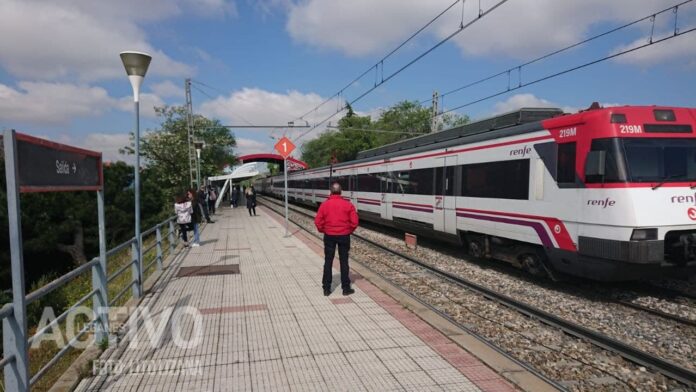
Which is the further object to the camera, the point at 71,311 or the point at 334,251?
the point at 334,251

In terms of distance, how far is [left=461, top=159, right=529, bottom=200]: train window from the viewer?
28.3 feet

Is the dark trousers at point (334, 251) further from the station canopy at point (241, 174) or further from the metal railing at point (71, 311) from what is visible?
the station canopy at point (241, 174)

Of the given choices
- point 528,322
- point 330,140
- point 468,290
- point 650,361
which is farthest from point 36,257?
point 330,140

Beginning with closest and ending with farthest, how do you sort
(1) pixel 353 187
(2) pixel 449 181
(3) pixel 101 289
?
(3) pixel 101 289
(2) pixel 449 181
(1) pixel 353 187

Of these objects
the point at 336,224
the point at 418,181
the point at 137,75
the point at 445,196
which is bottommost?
the point at 336,224

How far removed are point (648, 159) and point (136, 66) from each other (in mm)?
7655

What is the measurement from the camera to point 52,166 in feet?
12.4

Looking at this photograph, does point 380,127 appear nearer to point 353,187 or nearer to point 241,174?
point 241,174

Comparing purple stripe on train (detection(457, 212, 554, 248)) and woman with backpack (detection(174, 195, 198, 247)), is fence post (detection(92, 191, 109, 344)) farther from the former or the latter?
woman with backpack (detection(174, 195, 198, 247))

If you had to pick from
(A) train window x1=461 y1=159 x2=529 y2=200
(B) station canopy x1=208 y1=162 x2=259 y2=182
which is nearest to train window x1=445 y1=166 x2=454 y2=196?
(A) train window x1=461 y1=159 x2=529 y2=200

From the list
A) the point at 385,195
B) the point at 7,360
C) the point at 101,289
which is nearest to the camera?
the point at 7,360

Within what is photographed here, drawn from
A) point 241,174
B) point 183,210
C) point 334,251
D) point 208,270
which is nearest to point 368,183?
point 183,210

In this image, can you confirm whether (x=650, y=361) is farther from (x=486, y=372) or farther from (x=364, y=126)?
(x=364, y=126)

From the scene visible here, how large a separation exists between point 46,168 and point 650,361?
5819 millimetres
